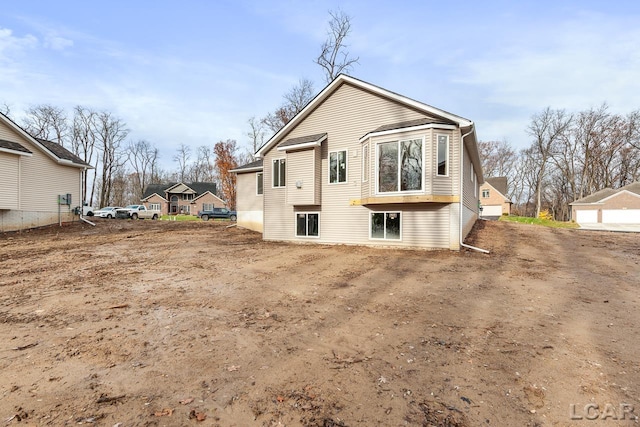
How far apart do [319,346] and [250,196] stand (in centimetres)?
1644

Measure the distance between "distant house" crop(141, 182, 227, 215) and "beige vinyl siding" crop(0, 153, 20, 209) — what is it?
36.1 metres

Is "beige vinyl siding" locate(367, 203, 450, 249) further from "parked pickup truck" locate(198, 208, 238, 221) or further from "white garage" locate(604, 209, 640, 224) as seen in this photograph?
"white garage" locate(604, 209, 640, 224)

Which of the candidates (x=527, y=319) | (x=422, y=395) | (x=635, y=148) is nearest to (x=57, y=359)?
(x=422, y=395)

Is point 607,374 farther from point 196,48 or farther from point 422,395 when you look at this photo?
point 196,48

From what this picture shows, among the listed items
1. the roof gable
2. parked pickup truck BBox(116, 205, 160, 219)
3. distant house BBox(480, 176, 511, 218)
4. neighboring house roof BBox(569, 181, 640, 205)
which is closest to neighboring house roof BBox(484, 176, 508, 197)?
distant house BBox(480, 176, 511, 218)

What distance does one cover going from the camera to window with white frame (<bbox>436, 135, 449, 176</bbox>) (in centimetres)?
1113

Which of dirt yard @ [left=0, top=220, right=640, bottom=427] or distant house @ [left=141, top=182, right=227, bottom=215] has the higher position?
distant house @ [left=141, top=182, right=227, bottom=215]

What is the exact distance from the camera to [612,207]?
112 ft

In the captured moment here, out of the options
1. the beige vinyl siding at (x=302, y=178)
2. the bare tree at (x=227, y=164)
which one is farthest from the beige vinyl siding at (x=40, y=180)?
the bare tree at (x=227, y=164)

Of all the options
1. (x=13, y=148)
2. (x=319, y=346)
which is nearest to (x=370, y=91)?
(x=319, y=346)

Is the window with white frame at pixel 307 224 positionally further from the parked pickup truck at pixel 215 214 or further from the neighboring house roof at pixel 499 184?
the neighboring house roof at pixel 499 184

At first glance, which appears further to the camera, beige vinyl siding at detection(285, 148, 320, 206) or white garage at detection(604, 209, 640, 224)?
white garage at detection(604, 209, 640, 224)

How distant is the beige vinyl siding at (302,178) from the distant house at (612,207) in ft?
124

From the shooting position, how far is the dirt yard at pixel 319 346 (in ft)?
8.73
